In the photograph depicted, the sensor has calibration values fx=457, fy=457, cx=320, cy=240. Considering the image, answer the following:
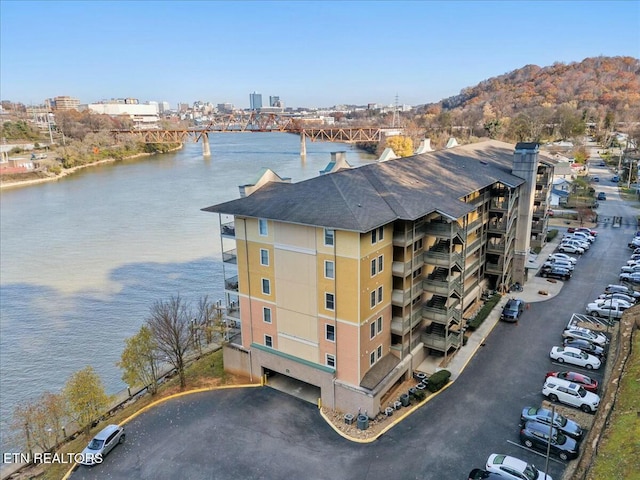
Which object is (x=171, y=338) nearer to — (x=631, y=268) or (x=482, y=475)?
(x=482, y=475)

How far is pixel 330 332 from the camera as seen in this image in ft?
75.9

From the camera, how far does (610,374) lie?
24.8 metres

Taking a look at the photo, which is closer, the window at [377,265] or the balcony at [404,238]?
the window at [377,265]

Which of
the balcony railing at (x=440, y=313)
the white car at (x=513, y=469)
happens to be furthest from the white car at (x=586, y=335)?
the white car at (x=513, y=469)

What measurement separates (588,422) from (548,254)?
25990mm

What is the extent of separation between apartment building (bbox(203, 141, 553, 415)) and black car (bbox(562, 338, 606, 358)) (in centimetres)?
623

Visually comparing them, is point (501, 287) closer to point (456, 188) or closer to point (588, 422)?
point (456, 188)

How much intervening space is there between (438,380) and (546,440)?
5822 mm

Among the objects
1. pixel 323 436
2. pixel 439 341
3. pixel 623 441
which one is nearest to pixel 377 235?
pixel 439 341

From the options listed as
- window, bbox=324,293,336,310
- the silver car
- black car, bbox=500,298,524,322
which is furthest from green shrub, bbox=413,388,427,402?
the silver car

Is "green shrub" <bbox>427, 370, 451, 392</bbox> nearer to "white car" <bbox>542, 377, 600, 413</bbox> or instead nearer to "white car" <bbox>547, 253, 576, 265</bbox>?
"white car" <bbox>542, 377, 600, 413</bbox>

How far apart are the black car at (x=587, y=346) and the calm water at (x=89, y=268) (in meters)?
27.8

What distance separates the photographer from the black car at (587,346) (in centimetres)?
2683

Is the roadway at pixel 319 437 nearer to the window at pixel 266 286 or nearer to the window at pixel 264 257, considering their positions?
the window at pixel 266 286
